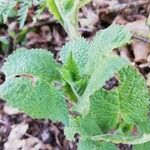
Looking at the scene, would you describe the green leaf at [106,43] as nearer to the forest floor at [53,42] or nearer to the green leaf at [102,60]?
the green leaf at [102,60]

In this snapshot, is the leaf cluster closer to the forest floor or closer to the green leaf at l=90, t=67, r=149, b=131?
the green leaf at l=90, t=67, r=149, b=131

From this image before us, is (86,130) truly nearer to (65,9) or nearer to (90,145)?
(90,145)

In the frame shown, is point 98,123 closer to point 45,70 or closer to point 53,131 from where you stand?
point 45,70

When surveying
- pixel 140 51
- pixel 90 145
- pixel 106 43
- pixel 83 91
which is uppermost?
pixel 106 43

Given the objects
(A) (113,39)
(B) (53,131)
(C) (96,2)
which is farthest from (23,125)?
(A) (113,39)

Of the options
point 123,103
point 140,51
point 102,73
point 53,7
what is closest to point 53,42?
point 140,51

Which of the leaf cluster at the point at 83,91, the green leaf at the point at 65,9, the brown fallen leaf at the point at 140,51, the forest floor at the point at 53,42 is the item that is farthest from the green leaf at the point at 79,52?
the brown fallen leaf at the point at 140,51
